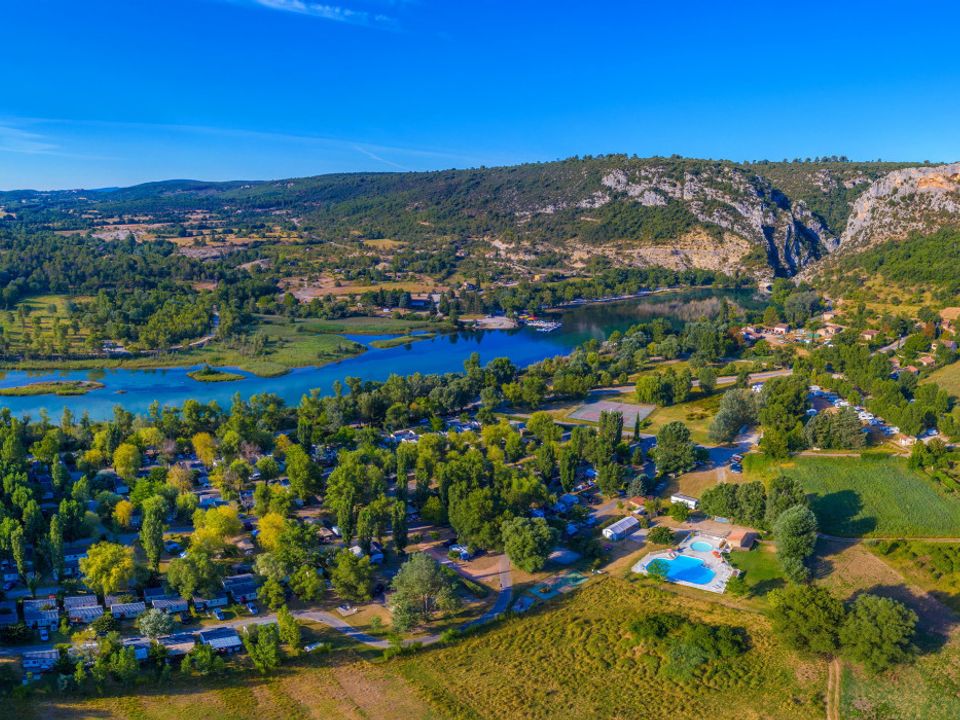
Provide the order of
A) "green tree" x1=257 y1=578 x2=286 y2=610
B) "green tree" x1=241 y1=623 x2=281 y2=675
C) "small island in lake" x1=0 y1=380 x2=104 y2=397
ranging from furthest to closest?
"small island in lake" x1=0 y1=380 x2=104 y2=397 → "green tree" x1=257 y1=578 x2=286 y2=610 → "green tree" x1=241 y1=623 x2=281 y2=675

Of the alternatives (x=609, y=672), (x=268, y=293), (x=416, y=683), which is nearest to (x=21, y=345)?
(x=268, y=293)

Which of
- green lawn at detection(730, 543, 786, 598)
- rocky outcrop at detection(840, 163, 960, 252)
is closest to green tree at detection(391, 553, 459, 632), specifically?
green lawn at detection(730, 543, 786, 598)

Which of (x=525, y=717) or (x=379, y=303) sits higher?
(x=379, y=303)

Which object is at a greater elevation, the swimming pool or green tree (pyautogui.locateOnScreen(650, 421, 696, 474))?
green tree (pyautogui.locateOnScreen(650, 421, 696, 474))

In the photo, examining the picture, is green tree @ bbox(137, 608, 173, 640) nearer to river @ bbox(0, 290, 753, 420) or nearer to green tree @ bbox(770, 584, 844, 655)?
green tree @ bbox(770, 584, 844, 655)

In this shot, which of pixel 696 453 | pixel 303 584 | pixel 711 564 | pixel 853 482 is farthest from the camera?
pixel 696 453

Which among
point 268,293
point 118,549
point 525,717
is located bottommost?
point 525,717

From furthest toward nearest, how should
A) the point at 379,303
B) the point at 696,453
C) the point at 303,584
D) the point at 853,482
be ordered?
the point at 379,303 → the point at 696,453 → the point at 853,482 → the point at 303,584

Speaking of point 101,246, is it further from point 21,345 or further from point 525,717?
point 525,717
